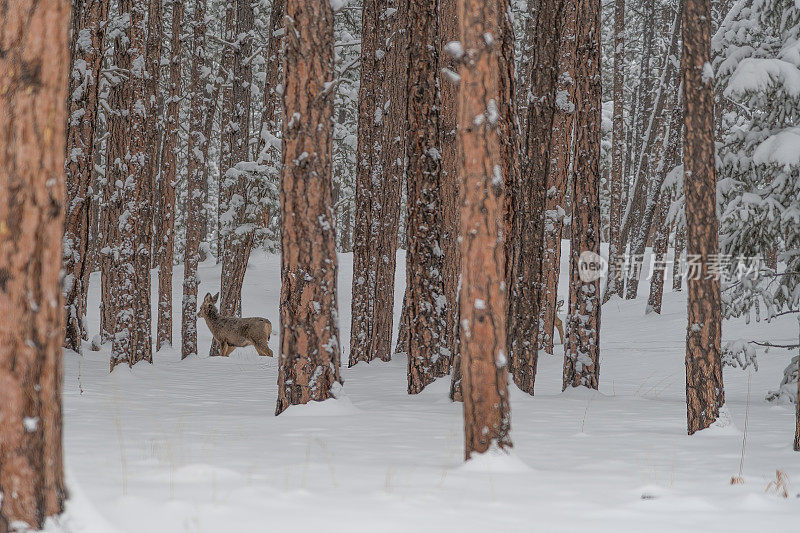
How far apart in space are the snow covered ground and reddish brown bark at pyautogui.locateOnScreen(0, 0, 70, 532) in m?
0.27

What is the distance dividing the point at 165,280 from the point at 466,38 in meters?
12.8

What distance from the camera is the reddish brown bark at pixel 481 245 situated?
16.9 ft

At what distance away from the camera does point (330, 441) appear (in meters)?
6.01

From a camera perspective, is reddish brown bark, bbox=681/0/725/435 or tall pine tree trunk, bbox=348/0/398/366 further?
tall pine tree trunk, bbox=348/0/398/366

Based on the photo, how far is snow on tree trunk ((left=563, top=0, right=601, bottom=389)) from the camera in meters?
10.3

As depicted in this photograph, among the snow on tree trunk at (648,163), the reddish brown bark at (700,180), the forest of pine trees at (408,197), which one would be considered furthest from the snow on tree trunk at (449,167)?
the snow on tree trunk at (648,163)

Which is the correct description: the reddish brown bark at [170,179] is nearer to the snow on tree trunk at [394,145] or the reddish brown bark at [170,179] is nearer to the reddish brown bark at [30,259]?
the snow on tree trunk at [394,145]

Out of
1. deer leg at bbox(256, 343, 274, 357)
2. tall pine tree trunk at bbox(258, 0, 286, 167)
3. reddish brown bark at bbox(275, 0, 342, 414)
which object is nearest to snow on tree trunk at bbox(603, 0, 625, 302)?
deer leg at bbox(256, 343, 274, 357)

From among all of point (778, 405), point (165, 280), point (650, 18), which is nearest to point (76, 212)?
point (165, 280)

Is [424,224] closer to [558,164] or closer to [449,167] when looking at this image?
[449,167]

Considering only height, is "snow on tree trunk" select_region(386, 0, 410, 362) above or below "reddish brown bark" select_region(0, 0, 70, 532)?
above

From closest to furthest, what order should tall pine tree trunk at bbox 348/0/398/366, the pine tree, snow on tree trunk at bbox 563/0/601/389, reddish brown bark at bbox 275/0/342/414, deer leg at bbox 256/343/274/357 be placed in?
1. reddish brown bark at bbox 275/0/342/414
2. the pine tree
3. snow on tree trunk at bbox 563/0/601/389
4. tall pine tree trunk at bbox 348/0/398/366
5. deer leg at bbox 256/343/274/357

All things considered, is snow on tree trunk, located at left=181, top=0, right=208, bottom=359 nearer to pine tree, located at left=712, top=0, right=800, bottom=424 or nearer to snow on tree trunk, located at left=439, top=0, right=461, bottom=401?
snow on tree trunk, located at left=439, top=0, right=461, bottom=401

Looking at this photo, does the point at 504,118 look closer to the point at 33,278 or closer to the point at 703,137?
the point at 703,137
